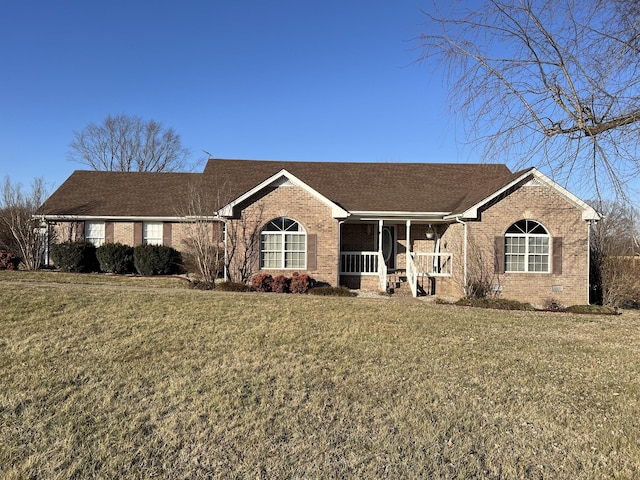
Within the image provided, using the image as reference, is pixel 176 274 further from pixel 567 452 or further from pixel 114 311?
pixel 567 452

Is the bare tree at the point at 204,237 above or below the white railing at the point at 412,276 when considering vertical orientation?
above

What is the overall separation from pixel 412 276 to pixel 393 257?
2.78 metres

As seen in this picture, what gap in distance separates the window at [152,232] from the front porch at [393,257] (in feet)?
28.1

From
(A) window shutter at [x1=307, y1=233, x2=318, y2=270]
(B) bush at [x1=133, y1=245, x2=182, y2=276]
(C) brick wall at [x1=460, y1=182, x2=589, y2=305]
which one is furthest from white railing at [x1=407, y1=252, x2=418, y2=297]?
(B) bush at [x1=133, y1=245, x2=182, y2=276]

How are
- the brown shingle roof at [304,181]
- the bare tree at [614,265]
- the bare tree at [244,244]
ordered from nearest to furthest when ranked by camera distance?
the bare tree at [614,265], the bare tree at [244,244], the brown shingle roof at [304,181]

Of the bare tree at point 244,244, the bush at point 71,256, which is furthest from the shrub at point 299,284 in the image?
the bush at point 71,256

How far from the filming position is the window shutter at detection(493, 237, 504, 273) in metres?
14.6

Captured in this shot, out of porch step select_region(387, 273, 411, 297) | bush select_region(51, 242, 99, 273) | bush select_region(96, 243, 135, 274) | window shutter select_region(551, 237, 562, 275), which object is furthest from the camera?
bush select_region(96, 243, 135, 274)

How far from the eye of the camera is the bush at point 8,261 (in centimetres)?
1697

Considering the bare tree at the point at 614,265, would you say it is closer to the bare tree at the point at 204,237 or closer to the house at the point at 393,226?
the house at the point at 393,226

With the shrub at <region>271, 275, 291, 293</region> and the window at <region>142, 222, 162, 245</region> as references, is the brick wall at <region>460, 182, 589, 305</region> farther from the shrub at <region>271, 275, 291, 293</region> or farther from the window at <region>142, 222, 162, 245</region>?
the window at <region>142, 222, 162, 245</region>

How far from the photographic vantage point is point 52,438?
402 cm

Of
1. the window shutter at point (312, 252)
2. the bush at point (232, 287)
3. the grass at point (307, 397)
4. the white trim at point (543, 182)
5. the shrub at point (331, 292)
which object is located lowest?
the grass at point (307, 397)

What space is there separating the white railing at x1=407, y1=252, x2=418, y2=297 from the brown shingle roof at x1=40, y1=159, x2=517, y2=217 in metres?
2.16
